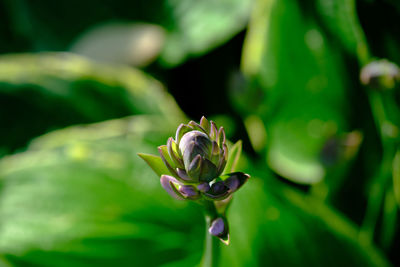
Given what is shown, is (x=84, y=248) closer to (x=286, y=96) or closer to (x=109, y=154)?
(x=109, y=154)

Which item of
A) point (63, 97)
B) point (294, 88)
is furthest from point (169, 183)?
point (63, 97)

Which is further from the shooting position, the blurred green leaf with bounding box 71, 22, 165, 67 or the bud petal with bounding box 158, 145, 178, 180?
the blurred green leaf with bounding box 71, 22, 165, 67

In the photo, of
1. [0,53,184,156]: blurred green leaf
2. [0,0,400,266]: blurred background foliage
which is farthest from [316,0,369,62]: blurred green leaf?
[0,53,184,156]: blurred green leaf

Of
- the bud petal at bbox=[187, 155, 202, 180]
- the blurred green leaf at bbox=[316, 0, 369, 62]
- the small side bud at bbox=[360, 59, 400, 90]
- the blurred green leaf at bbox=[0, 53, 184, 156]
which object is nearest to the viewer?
the bud petal at bbox=[187, 155, 202, 180]

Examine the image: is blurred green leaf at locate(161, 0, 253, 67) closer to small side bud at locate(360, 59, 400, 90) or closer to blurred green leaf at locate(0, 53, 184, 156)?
blurred green leaf at locate(0, 53, 184, 156)

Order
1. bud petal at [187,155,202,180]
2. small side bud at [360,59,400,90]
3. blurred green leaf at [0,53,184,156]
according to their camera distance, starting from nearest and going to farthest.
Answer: bud petal at [187,155,202,180] → small side bud at [360,59,400,90] → blurred green leaf at [0,53,184,156]

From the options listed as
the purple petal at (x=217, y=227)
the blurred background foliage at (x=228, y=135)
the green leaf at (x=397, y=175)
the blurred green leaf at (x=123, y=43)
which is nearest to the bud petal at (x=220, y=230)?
the purple petal at (x=217, y=227)

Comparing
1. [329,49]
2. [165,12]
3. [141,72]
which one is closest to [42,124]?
[141,72]
